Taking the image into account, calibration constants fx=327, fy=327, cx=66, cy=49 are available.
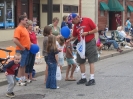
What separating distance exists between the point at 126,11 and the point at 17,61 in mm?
32559

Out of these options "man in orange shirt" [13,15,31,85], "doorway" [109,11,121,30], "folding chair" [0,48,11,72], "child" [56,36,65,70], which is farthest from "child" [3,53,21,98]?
"doorway" [109,11,121,30]

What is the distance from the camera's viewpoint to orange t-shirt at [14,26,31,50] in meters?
8.34

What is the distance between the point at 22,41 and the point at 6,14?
14.1 metres

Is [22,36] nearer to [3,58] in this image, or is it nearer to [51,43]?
[51,43]

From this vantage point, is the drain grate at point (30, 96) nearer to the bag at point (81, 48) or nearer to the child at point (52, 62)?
the child at point (52, 62)

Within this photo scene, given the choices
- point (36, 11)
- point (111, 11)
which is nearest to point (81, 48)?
point (36, 11)

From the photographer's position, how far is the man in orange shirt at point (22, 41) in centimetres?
834

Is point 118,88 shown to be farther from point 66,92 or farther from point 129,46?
point 129,46

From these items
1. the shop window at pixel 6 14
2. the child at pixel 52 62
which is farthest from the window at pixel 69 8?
the child at pixel 52 62

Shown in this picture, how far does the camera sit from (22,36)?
8430 mm

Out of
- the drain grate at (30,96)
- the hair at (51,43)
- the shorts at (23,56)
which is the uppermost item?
the hair at (51,43)

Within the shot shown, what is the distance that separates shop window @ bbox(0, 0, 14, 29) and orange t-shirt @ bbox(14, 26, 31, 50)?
531 inches

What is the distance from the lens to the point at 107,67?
12219 mm

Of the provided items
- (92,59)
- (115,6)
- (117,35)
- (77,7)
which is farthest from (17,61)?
(115,6)
